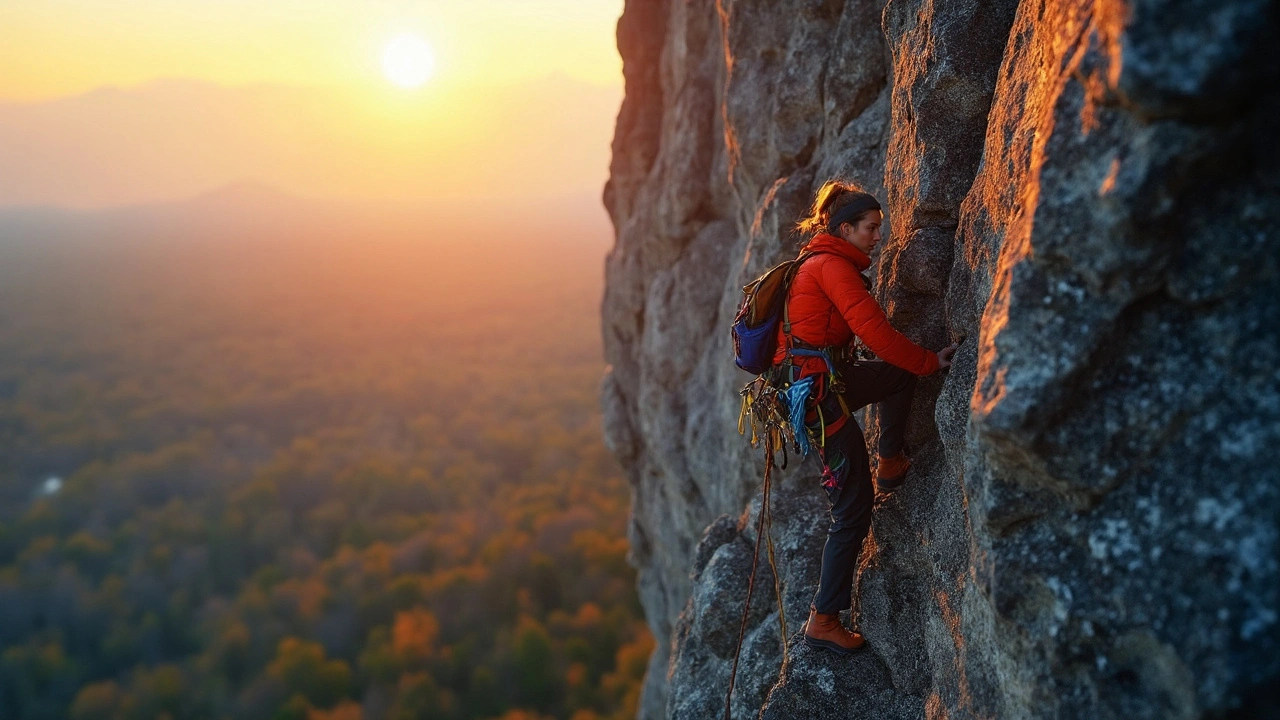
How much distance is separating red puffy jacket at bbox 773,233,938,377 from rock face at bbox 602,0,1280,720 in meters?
0.39

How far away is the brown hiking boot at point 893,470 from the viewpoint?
20.7 feet

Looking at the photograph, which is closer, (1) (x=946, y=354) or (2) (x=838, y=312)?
(1) (x=946, y=354)

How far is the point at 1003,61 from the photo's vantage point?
547 centimetres

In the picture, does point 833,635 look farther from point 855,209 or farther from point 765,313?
point 855,209

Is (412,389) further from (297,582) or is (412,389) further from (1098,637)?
(1098,637)

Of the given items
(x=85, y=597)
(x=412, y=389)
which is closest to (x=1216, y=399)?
(x=85, y=597)

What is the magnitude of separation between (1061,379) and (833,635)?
11.0 ft

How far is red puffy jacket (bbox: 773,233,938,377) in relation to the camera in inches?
214

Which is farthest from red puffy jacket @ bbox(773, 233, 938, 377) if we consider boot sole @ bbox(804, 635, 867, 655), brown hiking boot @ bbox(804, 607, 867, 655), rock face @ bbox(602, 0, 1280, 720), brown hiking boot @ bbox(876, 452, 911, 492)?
boot sole @ bbox(804, 635, 867, 655)

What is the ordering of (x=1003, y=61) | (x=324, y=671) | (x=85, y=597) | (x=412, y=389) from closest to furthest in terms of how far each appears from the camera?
(x=1003, y=61) < (x=324, y=671) < (x=85, y=597) < (x=412, y=389)

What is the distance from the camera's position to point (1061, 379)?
3.95 meters

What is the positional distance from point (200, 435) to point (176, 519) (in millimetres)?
24500

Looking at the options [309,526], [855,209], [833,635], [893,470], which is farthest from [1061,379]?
[309,526]

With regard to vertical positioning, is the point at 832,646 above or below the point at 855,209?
below
